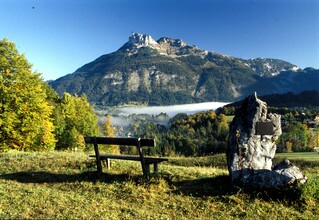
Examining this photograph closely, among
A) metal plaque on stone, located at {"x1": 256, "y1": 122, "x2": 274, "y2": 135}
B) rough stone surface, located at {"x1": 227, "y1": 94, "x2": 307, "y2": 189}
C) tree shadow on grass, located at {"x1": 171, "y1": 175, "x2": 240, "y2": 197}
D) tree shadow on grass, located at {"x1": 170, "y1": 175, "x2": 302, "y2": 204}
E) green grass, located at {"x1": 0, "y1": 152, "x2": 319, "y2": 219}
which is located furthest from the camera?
metal plaque on stone, located at {"x1": 256, "y1": 122, "x2": 274, "y2": 135}

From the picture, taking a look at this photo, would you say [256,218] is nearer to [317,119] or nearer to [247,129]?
[247,129]

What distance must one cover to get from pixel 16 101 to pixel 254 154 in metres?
23.2

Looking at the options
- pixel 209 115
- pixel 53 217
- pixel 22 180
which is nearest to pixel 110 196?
pixel 53 217

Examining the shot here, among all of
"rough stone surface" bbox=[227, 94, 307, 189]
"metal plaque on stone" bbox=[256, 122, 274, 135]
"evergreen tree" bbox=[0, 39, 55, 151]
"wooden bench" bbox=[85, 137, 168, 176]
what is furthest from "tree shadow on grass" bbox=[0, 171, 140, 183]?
"evergreen tree" bbox=[0, 39, 55, 151]

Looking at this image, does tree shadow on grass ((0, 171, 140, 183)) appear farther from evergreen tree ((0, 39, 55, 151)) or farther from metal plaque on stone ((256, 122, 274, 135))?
evergreen tree ((0, 39, 55, 151))

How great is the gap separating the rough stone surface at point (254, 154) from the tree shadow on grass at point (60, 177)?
5199mm

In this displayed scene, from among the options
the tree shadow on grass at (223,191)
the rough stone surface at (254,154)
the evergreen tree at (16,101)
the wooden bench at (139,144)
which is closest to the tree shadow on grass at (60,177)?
the wooden bench at (139,144)

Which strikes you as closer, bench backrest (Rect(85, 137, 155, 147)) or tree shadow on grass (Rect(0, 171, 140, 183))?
bench backrest (Rect(85, 137, 155, 147))

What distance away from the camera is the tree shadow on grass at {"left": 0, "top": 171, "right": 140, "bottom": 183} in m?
13.9

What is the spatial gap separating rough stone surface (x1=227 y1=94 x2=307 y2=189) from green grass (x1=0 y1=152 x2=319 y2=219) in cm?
47

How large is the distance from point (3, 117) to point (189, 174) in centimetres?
2026

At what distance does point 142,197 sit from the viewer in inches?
454

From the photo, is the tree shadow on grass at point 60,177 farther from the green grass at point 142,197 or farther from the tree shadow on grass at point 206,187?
the tree shadow on grass at point 206,187

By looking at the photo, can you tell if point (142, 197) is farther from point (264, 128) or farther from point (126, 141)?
A: point (264, 128)
